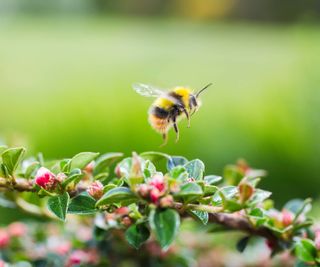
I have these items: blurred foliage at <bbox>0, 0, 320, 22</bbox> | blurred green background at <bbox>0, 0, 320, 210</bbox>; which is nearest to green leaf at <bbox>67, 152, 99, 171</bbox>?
blurred green background at <bbox>0, 0, 320, 210</bbox>

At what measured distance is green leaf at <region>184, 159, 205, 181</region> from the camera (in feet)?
2.87

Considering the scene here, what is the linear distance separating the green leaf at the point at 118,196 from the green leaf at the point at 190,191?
0.06 m

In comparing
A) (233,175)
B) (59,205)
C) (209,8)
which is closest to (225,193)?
(59,205)

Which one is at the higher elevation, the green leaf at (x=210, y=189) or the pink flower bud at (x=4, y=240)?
the green leaf at (x=210, y=189)

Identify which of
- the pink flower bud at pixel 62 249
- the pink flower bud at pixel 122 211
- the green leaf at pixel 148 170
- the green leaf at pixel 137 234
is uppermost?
the green leaf at pixel 148 170

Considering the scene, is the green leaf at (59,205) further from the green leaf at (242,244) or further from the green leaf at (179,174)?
the green leaf at (242,244)

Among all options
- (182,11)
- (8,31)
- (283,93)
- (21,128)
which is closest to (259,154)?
(283,93)

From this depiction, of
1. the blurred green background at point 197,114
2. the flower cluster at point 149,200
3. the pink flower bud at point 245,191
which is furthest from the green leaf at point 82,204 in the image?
the blurred green background at point 197,114

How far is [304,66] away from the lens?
12.5 feet

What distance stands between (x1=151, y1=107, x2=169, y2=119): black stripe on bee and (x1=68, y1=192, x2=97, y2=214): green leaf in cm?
27

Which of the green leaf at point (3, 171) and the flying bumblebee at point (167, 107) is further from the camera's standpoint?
the flying bumblebee at point (167, 107)

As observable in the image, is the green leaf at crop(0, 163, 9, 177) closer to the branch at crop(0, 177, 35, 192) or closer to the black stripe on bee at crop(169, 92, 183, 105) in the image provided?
the branch at crop(0, 177, 35, 192)

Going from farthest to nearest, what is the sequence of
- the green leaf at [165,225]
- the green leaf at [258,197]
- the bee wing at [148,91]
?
the bee wing at [148,91] < the green leaf at [258,197] < the green leaf at [165,225]

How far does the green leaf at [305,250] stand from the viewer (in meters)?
0.94
